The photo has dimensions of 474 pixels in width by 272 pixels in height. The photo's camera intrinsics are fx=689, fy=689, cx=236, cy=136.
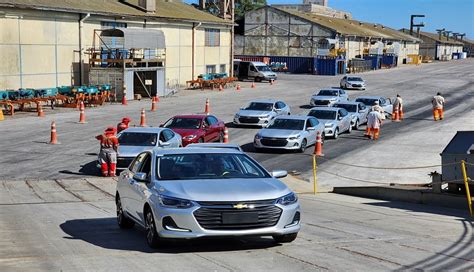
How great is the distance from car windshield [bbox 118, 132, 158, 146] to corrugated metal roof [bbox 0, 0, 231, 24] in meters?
18.9

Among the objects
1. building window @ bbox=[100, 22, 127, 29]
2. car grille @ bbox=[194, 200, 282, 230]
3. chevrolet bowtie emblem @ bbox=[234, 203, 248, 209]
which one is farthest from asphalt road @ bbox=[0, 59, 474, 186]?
chevrolet bowtie emblem @ bbox=[234, 203, 248, 209]

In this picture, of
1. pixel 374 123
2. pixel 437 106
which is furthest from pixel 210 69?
pixel 374 123

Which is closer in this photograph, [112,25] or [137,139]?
[137,139]

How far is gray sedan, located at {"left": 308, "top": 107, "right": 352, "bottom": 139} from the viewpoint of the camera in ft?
98.8

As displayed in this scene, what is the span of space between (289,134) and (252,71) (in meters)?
41.9

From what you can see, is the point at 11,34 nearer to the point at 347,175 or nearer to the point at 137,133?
the point at 137,133

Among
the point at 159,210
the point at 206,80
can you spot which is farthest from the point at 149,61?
the point at 159,210

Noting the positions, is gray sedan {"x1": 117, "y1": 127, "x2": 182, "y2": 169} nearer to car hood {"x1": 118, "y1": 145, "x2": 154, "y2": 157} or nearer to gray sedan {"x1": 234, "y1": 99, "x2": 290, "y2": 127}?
car hood {"x1": 118, "y1": 145, "x2": 154, "y2": 157}

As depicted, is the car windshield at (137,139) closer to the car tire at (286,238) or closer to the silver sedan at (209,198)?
the silver sedan at (209,198)

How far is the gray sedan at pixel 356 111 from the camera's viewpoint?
33781 millimetres

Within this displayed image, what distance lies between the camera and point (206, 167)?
31.3 feet

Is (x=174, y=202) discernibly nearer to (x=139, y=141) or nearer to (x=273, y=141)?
(x=139, y=141)

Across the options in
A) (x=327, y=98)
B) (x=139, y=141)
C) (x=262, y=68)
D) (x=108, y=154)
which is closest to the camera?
(x=108, y=154)

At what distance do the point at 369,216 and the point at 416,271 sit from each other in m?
5.12
